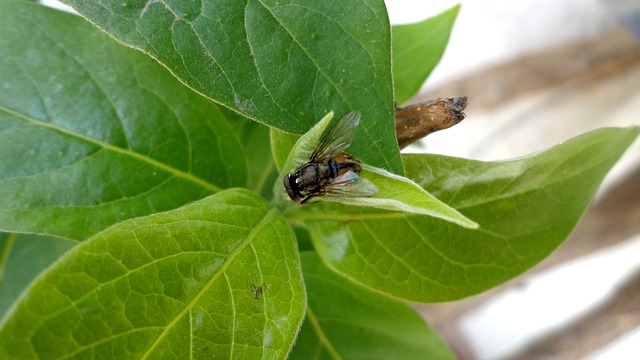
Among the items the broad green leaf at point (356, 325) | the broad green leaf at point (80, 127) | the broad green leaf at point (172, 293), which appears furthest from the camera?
the broad green leaf at point (356, 325)

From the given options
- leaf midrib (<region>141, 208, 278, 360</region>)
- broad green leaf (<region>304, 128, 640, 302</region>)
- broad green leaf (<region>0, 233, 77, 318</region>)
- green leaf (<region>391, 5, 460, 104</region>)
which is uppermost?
green leaf (<region>391, 5, 460, 104</region>)

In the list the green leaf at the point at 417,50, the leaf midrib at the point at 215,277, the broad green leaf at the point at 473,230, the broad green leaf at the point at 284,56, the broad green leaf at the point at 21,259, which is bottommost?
the broad green leaf at the point at 21,259

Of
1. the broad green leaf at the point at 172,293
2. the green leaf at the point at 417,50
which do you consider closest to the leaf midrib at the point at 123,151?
the broad green leaf at the point at 172,293

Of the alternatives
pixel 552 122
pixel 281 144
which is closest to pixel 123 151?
pixel 281 144

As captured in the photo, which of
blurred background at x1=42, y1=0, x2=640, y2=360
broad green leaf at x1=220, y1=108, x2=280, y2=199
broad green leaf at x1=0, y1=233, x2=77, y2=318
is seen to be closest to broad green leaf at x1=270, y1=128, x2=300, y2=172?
broad green leaf at x1=220, y1=108, x2=280, y2=199

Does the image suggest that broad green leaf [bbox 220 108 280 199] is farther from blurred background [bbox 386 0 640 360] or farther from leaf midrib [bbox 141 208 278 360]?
blurred background [bbox 386 0 640 360]

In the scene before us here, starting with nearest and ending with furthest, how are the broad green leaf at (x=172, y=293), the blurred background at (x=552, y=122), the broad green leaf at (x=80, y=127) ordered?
the broad green leaf at (x=172, y=293), the broad green leaf at (x=80, y=127), the blurred background at (x=552, y=122)

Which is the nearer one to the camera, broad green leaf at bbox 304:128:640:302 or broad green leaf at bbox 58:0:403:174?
broad green leaf at bbox 58:0:403:174

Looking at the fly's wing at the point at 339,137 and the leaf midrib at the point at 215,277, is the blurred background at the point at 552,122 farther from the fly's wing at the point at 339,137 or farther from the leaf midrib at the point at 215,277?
the leaf midrib at the point at 215,277
